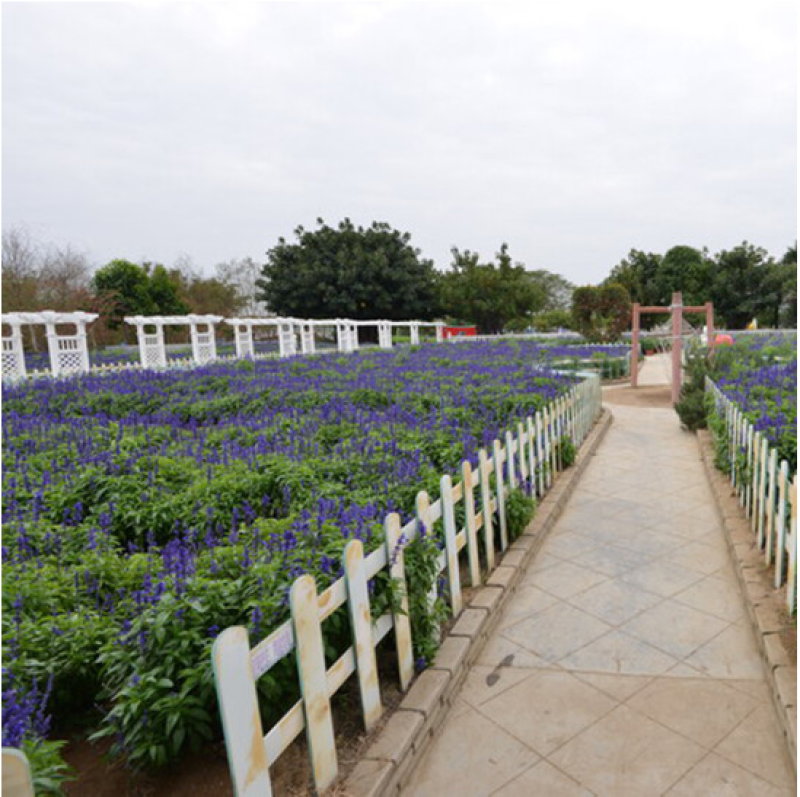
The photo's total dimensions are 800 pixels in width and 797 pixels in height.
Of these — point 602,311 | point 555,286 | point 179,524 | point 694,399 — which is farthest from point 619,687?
point 555,286

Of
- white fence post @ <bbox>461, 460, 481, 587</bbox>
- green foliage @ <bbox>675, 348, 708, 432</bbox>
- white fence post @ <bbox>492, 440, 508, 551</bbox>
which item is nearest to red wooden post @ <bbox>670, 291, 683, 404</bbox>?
green foliage @ <bbox>675, 348, 708, 432</bbox>

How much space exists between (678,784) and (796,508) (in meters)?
1.45

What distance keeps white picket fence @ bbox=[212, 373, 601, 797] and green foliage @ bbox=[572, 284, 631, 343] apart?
22.3 m

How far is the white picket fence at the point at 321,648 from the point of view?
1.66m

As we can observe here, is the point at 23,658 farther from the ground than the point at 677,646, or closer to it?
farther from the ground

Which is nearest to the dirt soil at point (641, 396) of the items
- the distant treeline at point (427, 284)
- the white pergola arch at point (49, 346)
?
the white pergola arch at point (49, 346)

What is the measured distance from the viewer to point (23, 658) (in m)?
2.11

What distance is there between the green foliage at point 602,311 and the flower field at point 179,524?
58.0ft

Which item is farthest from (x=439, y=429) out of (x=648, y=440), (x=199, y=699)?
(x=648, y=440)

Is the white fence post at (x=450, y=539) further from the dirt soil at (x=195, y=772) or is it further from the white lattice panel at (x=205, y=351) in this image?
the white lattice panel at (x=205, y=351)

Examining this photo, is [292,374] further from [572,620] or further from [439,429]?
[572,620]

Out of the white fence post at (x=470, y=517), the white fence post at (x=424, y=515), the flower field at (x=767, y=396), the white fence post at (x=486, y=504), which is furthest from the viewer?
the flower field at (x=767, y=396)

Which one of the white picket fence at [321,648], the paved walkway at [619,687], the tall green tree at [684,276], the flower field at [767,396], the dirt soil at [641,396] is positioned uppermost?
the tall green tree at [684,276]

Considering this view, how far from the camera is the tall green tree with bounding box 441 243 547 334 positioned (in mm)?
38656
